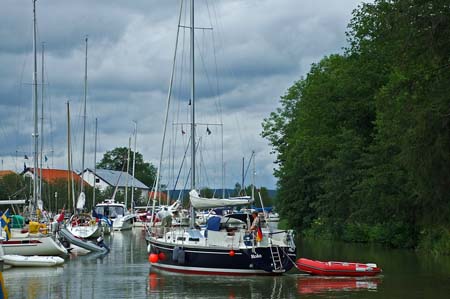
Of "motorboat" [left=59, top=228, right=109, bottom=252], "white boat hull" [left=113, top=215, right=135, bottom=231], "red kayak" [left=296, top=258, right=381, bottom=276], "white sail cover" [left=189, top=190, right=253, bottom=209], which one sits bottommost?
"red kayak" [left=296, top=258, right=381, bottom=276]

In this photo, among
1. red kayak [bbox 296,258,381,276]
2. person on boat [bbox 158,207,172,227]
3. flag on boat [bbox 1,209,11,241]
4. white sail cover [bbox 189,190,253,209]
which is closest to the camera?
red kayak [bbox 296,258,381,276]

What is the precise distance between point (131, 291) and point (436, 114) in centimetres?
1176

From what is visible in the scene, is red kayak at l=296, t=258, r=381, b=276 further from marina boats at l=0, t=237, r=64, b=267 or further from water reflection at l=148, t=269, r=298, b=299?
marina boats at l=0, t=237, r=64, b=267

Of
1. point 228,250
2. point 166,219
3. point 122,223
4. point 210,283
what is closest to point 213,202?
point 228,250

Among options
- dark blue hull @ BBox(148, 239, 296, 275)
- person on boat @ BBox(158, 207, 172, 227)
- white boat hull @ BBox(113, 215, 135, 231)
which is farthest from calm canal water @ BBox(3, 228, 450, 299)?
white boat hull @ BBox(113, 215, 135, 231)

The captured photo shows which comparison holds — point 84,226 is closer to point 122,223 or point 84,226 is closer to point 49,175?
point 122,223

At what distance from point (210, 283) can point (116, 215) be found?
199ft

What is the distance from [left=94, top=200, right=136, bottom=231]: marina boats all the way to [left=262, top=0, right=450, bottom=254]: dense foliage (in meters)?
18.2

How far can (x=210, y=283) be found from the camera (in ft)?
94.6

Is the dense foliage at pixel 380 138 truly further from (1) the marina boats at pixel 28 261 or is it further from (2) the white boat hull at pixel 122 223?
(2) the white boat hull at pixel 122 223

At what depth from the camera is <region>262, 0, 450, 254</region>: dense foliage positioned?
27.1 meters

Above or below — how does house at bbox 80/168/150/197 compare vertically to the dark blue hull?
above

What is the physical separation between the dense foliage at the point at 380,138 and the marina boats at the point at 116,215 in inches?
718

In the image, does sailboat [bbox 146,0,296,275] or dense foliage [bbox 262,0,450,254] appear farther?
sailboat [bbox 146,0,296,275]
